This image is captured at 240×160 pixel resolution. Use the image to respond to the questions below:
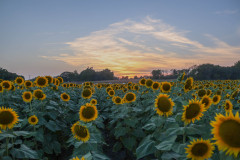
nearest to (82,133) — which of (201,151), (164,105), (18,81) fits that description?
(164,105)

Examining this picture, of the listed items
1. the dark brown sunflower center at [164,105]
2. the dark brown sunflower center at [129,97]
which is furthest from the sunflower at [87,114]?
the dark brown sunflower center at [129,97]

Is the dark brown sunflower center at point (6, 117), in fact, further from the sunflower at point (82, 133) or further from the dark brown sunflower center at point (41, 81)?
the dark brown sunflower center at point (41, 81)

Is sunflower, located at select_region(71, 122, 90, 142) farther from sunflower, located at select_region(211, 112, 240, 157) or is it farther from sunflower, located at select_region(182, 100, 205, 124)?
sunflower, located at select_region(211, 112, 240, 157)

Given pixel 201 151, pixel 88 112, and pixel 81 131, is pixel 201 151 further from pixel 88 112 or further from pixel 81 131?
pixel 88 112

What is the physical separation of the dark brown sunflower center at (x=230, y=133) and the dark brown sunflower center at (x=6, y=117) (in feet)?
9.89

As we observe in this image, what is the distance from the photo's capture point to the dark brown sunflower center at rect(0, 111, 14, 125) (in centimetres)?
307

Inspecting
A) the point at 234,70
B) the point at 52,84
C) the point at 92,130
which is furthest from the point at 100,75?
the point at 92,130

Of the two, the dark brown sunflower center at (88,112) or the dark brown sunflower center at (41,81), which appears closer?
the dark brown sunflower center at (88,112)

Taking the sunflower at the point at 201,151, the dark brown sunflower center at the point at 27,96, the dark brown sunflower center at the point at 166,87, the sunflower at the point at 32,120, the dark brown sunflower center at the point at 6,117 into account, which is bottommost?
the sunflower at the point at 32,120

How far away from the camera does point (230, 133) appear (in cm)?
155

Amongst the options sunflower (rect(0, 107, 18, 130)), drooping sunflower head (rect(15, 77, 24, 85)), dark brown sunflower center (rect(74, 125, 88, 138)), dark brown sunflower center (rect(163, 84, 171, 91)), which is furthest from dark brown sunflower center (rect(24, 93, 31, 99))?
dark brown sunflower center (rect(163, 84, 171, 91))

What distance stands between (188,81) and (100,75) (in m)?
55.9

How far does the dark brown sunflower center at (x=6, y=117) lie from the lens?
3071mm

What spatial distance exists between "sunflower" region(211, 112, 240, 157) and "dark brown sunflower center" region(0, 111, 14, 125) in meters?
2.97
